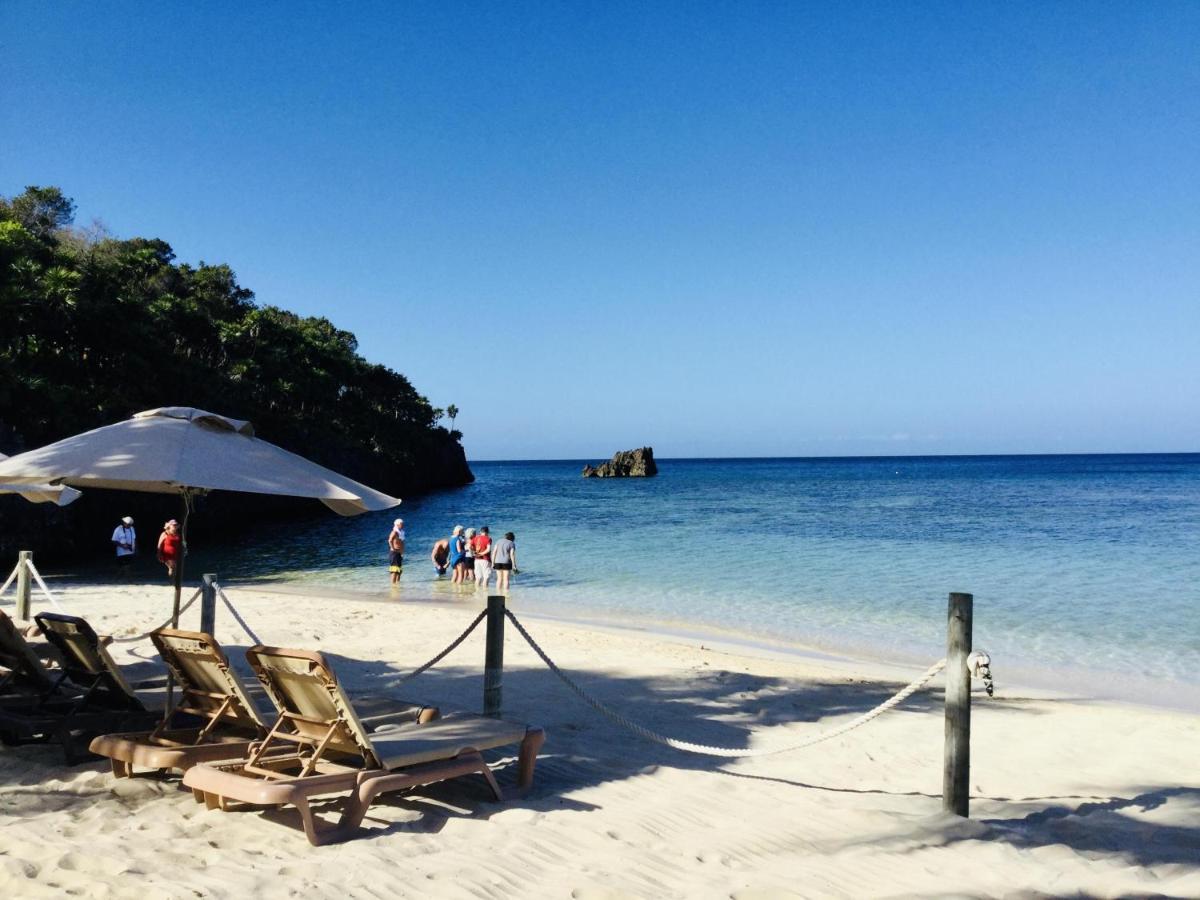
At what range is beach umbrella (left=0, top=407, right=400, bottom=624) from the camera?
5.71m

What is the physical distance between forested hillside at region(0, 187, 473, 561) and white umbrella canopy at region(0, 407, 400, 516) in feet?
66.0

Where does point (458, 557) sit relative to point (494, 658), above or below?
below

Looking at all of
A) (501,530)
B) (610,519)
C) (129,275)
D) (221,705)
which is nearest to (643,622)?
(221,705)

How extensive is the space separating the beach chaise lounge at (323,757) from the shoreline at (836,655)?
7184mm

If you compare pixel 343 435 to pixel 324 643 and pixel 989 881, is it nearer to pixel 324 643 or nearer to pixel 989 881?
pixel 324 643

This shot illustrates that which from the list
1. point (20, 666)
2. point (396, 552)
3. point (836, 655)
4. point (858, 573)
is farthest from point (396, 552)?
point (20, 666)

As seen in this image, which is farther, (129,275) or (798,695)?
(129,275)

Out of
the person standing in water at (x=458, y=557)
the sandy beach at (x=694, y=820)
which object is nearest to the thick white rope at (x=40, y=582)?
the sandy beach at (x=694, y=820)

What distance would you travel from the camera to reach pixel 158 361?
34938 millimetres

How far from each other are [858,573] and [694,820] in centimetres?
1847

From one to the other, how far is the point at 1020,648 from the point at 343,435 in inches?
2054

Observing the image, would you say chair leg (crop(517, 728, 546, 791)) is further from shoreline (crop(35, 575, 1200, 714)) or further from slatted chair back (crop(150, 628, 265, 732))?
shoreline (crop(35, 575, 1200, 714))

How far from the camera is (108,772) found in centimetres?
548

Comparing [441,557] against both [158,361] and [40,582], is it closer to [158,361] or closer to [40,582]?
[40,582]
